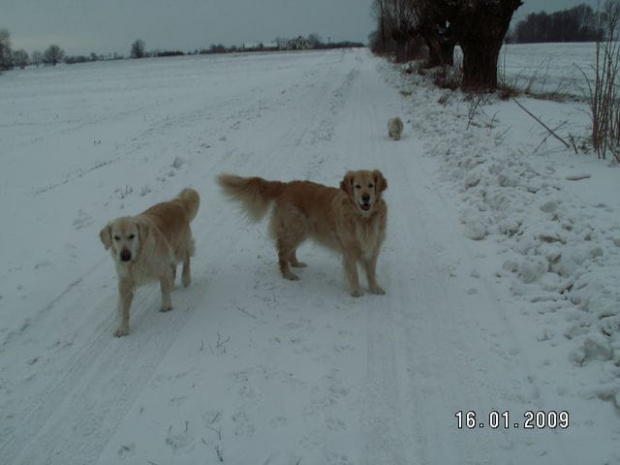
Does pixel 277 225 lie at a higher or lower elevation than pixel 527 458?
higher

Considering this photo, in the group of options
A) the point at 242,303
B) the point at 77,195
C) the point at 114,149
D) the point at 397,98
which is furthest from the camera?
the point at 397,98

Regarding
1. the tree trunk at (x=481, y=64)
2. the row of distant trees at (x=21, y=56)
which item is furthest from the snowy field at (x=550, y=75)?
the row of distant trees at (x=21, y=56)

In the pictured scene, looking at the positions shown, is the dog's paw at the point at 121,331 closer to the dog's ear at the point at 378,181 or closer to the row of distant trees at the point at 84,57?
the dog's ear at the point at 378,181

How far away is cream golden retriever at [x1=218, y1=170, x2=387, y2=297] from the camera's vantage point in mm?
4848

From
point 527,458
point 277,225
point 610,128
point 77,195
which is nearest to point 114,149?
point 77,195

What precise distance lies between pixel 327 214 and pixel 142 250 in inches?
83.0

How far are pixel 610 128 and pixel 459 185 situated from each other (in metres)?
2.37

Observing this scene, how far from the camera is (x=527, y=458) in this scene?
2730 mm

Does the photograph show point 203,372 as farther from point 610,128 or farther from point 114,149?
point 114,149

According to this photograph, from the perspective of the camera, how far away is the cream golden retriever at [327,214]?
4.85 metres

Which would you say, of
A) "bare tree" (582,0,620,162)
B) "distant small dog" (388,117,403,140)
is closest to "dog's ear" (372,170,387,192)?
"bare tree" (582,0,620,162)

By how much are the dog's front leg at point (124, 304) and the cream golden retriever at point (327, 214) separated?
1.80 metres

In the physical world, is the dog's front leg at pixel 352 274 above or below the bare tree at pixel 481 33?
below

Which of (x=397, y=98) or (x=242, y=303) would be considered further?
(x=397, y=98)
